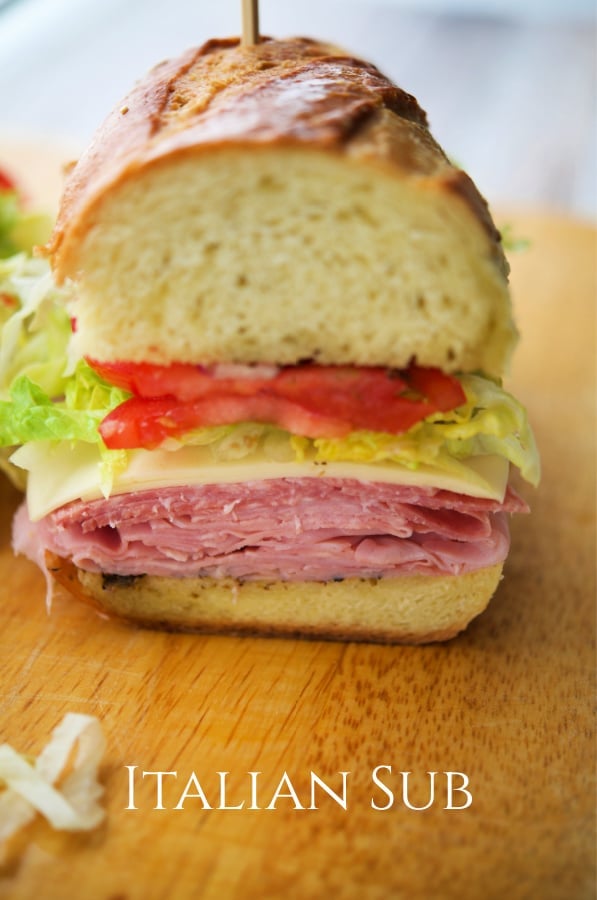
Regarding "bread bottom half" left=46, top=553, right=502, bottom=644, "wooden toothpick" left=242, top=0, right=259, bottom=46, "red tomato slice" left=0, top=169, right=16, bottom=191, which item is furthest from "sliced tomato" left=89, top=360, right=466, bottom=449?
"red tomato slice" left=0, top=169, right=16, bottom=191

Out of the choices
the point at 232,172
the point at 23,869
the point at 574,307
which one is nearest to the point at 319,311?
the point at 232,172

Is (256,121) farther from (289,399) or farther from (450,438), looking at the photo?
(450,438)

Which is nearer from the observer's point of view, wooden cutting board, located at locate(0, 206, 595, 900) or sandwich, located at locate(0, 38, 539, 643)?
wooden cutting board, located at locate(0, 206, 595, 900)

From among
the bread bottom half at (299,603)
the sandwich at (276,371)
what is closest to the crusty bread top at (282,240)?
the sandwich at (276,371)

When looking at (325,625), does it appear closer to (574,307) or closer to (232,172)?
(232,172)

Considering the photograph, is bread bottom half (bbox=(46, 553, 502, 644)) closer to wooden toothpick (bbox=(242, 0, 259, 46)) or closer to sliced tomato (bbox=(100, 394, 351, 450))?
sliced tomato (bbox=(100, 394, 351, 450))
